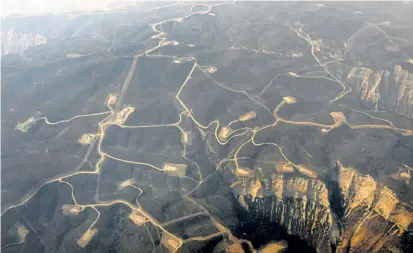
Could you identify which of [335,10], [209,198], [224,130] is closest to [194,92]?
[224,130]

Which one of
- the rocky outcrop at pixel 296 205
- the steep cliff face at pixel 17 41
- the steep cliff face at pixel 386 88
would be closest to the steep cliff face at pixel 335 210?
the rocky outcrop at pixel 296 205

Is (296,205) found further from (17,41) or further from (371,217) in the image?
(17,41)

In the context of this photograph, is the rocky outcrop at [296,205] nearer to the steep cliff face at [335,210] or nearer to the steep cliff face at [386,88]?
the steep cliff face at [335,210]

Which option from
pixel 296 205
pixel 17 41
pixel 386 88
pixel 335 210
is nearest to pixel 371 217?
pixel 335 210

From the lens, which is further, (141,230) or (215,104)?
(215,104)

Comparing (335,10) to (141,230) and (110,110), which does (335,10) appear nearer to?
(110,110)

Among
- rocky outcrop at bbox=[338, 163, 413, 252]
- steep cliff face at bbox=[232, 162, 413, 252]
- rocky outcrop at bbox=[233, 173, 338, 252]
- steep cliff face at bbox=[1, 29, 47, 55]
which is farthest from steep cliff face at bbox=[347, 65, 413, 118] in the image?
steep cliff face at bbox=[1, 29, 47, 55]

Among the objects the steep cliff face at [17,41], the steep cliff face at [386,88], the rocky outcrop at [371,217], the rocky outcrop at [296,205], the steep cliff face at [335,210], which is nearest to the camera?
the rocky outcrop at [371,217]
